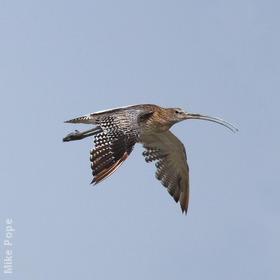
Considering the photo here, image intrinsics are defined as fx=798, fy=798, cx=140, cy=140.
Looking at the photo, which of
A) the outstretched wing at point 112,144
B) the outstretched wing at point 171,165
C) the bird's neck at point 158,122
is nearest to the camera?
the outstretched wing at point 112,144

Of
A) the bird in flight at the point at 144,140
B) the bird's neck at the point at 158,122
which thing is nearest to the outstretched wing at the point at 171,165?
the bird in flight at the point at 144,140

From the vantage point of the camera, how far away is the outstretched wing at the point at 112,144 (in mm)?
17672

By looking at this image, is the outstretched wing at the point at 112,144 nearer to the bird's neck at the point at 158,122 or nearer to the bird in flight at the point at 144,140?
the bird in flight at the point at 144,140

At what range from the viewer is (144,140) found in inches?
978

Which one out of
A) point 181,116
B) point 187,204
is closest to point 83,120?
point 181,116

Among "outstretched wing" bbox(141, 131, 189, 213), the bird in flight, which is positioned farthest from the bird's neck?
"outstretched wing" bbox(141, 131, 189, 213)

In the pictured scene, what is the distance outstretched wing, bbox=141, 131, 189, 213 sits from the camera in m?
24.9

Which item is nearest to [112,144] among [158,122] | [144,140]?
[158,122]

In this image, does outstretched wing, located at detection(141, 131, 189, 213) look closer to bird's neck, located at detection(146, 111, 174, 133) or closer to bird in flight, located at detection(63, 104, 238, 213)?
bird in flight, located at detection(63, 104, 238, 213)

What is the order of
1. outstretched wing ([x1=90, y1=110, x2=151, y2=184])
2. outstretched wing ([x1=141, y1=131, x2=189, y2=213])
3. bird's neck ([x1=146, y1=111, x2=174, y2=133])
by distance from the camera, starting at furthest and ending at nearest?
outstretched wing ([x1=141, y1=131, x2=189, y2=213]) < bird's neck ([x1=146, y1=111, x2=174, y2=133]) < outstretched wing ([x1=90, y1=110, x2=151, y2=184])

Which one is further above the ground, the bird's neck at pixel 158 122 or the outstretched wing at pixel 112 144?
the bird's neck at pixel 158 122

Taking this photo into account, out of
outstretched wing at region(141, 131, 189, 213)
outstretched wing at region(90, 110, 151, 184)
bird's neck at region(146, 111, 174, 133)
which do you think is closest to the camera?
outstretched wing at region(90, 110, 151, 184)

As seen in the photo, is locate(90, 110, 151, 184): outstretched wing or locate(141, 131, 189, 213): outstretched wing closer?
locate(90, 110, 151, 184): outstretched wing

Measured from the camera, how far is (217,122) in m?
23.9
